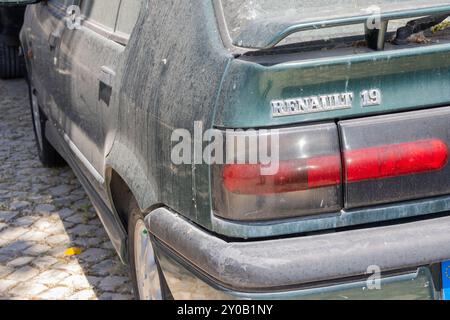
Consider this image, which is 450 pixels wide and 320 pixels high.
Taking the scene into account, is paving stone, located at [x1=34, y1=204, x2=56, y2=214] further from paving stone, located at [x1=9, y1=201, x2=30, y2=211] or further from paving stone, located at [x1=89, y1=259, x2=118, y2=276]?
paving stone, located at [x1=89, y1=259, x2=118, y2=276]

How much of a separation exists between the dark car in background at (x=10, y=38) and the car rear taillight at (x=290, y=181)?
6619 mm

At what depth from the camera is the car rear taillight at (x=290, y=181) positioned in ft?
7.58

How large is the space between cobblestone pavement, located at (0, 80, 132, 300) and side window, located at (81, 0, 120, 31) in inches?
57.7

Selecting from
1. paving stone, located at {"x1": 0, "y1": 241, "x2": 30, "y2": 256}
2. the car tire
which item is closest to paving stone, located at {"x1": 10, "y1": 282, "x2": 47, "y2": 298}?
paving stone, located at {"x1": 0, "y1": 241, "x2": 30, "y2": 256}

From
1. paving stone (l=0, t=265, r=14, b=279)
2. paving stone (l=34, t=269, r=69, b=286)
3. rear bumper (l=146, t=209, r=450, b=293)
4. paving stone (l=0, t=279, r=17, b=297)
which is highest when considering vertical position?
rear bumper (l=146, t=209, r=450, b=293)

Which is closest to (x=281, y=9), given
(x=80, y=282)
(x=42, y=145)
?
(x=80, y=282)

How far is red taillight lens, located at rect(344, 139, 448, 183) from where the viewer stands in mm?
2324

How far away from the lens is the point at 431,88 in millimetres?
2389

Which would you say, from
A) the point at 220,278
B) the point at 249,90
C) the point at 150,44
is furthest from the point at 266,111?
the point at 150,44

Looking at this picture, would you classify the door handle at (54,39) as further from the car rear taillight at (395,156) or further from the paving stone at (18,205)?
the car rear taillight at (395,156)

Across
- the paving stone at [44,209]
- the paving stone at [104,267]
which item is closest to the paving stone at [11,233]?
the paving stone at [44,209]

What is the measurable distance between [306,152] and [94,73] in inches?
61.3
